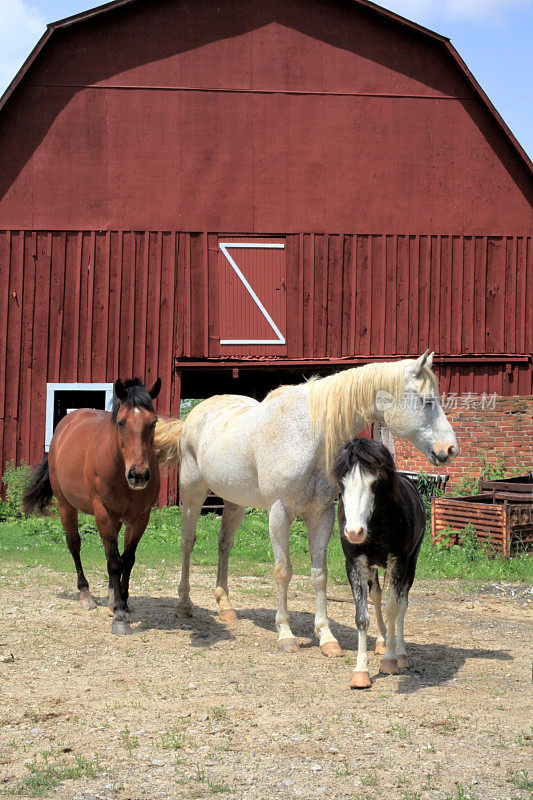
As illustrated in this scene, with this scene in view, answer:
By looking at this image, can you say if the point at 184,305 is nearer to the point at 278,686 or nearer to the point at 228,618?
the point at 228,618

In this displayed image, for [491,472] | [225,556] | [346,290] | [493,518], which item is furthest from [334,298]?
[225,556]

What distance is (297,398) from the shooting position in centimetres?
620

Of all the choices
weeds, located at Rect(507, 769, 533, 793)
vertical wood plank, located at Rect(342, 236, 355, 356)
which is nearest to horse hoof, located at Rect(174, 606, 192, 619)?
weeds, located at Rect(507, 769, 533, 793)

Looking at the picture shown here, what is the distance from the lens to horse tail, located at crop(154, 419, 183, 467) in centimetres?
767

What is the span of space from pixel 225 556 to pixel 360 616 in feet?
7.77

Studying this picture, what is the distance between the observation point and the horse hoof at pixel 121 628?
6.42m

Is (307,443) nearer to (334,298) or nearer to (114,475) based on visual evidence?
(114,475)

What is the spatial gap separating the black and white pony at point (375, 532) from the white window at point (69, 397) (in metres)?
8.23

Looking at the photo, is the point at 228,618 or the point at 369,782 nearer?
the point at 369,782

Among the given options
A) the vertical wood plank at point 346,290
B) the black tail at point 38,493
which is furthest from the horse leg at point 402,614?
the vertical wood plank at point 346,290

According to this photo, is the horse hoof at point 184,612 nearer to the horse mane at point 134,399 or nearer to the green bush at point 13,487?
the horse mane at point 134,399

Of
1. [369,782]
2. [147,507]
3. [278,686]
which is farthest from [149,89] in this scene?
[369,782]

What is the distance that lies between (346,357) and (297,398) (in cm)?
810

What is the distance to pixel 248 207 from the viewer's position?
1412cm
